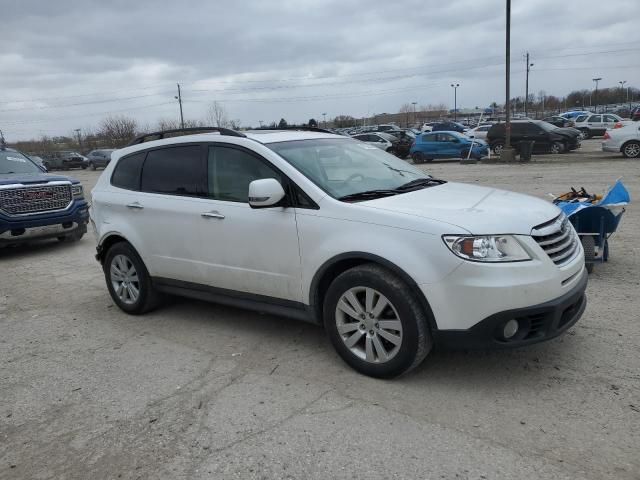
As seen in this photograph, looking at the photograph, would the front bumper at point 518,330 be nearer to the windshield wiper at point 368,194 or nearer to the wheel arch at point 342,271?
the wheel arch at point 342,271

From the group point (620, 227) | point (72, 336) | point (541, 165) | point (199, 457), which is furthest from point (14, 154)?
point (541, 165)

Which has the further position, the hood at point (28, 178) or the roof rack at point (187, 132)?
the hood at point (28, 178)

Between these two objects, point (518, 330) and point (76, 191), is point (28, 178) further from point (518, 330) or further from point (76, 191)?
point (518, 330)

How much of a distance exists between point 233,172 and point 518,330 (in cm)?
254

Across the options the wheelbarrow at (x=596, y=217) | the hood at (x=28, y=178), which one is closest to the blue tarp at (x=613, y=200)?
the wheelbarrow at (x=596, y=217)

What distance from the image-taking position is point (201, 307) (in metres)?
5.71

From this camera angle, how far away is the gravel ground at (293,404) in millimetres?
2891

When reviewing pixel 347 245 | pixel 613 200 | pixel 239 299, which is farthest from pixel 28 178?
pixel 613 200

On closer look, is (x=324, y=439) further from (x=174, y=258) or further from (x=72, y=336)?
(x=72, y=336)

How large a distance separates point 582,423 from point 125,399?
288 centimetres

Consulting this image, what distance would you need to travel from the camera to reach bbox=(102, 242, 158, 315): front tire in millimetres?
5355

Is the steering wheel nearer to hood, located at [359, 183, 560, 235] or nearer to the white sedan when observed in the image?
hood, located at [359, 183, 560, 235]

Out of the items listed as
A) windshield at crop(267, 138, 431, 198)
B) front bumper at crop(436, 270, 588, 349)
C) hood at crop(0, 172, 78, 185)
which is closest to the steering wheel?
windshield at crop(267, 138, 431, 198)

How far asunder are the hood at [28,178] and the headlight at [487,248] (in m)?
7.90
